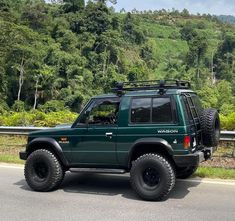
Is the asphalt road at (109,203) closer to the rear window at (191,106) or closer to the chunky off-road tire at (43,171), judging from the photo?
the chunky off-road tire at (43,171)

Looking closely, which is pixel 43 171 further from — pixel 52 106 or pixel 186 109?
pixel 52 106

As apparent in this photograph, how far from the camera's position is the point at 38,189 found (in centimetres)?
872

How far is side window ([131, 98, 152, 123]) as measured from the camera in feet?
26.4

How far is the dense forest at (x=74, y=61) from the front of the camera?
4709 cm

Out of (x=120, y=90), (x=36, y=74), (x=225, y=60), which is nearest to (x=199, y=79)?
(x=225, y=60)

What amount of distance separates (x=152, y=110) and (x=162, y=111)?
0.64 feet

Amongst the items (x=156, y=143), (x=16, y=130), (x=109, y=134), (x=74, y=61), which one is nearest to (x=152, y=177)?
(x=156, y=143)

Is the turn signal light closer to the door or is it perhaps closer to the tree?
the door

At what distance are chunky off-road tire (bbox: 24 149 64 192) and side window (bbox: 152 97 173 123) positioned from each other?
2.19m

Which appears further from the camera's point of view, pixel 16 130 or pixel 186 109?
pixel 16 130

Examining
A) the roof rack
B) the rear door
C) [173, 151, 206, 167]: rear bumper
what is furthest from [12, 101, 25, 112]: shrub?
[173, 151, 206, 167]: rear bumper

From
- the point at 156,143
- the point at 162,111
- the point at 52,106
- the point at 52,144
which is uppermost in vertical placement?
the point at 162,111

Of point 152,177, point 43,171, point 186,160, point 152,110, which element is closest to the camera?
point 186,160

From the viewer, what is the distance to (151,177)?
7.90 meters
